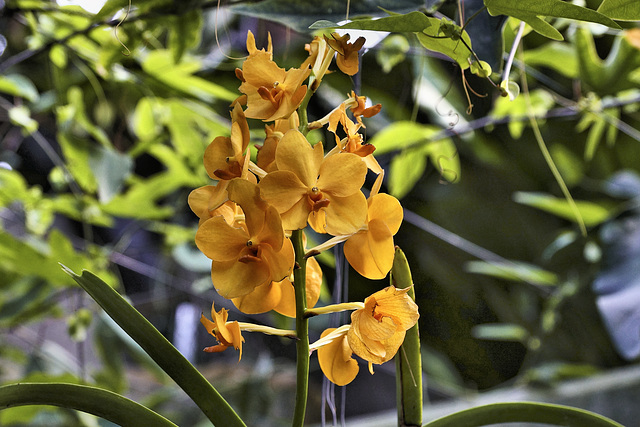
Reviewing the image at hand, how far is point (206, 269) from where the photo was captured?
0.94m

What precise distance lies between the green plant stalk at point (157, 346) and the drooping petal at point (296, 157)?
3.5 inches

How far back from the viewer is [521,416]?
243 millimetres

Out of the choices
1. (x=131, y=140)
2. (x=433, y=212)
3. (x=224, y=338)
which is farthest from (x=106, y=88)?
(x=224, y=338)

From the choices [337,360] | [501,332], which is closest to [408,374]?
[337,360]

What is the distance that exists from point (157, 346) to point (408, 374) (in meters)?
0.11

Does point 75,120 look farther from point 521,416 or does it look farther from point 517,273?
point 517,273

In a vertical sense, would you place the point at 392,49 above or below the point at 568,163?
below

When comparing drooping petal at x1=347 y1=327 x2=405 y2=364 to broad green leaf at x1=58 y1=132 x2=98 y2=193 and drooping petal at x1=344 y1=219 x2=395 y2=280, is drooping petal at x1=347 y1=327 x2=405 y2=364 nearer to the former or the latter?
drooping petal at x1=344 y1=219 x2=395 y2=280

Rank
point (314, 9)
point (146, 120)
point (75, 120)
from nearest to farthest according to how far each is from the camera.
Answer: point (314, 9), point (75, 120), point (146, 120)

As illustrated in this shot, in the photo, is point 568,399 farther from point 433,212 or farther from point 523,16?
point 523,16

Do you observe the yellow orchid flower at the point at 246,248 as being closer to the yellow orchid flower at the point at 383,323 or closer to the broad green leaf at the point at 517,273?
the yellow orchid flower at the point at 383,323

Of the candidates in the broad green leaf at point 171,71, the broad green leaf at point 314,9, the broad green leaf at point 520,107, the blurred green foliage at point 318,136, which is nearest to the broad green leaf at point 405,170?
the blurred green foliage at point 318,136

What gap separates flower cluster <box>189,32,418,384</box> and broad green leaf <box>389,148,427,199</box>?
461 mm

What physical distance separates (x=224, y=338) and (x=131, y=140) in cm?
114
